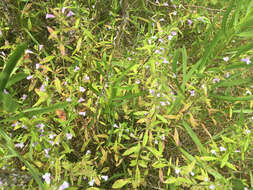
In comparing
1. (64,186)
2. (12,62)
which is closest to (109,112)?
(64,186)

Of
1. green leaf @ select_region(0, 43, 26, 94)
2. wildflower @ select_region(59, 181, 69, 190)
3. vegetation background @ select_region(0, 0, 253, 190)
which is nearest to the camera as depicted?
green leaf @ select_region(0, 43, 26, 94)

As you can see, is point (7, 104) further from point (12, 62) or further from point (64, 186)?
point (64, 186)

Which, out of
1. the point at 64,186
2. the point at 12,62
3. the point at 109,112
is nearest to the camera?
the point at 12,62

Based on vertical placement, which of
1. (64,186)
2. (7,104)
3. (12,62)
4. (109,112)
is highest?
(12,62)

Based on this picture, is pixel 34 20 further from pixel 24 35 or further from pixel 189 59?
pixel 189 59

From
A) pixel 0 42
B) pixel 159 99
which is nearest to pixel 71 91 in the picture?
pixel 159 99

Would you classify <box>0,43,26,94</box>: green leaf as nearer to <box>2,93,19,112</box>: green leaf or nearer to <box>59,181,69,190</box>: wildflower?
<box>2,93,19,112</box>: green leaf

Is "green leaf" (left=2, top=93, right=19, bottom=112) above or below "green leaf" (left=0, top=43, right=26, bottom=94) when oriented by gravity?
below

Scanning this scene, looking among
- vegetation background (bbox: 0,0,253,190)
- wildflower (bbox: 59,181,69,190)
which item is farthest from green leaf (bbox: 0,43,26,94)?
wildflower (bbox: 59,181,69,190)

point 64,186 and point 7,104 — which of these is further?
point 64,186

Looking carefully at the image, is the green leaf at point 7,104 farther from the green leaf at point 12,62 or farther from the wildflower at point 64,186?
the wildflower at point 64,186

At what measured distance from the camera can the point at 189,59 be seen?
1.81m

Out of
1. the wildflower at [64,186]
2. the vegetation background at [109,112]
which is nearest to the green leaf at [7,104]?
the vegetation background at [109,112]

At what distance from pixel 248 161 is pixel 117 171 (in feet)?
2.99
